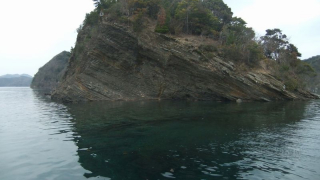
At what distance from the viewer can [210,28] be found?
49.0 meters

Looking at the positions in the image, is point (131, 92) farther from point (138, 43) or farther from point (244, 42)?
point (244, 42)

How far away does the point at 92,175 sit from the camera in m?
8.76

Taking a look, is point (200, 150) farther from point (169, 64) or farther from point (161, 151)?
point (169, 64)

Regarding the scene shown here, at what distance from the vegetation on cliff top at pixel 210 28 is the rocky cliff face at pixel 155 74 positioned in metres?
2.47

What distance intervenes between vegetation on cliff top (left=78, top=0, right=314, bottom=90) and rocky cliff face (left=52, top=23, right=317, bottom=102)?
247cm

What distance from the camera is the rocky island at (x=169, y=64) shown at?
40.6 m

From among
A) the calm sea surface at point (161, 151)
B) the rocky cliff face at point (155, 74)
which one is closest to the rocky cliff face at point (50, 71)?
the rocky cliff face at point (155, 74)

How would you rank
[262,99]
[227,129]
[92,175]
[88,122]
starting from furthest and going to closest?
[262,99], [88,122], [227,129], [92,175]

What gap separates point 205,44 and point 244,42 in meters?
10.6

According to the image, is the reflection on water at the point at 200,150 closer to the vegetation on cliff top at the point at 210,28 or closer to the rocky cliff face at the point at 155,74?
the rocky cliff face at the point at 155,74

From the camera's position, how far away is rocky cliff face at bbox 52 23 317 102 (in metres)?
40.1

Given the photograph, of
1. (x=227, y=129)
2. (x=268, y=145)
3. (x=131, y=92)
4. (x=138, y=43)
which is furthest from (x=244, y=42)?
(x=268, y=145)

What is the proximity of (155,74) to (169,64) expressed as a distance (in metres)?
3.64

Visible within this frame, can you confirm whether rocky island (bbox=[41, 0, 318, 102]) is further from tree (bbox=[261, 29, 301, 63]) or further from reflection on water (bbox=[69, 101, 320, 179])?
reflection on water (bbox=[69, 101, 320, 179])
